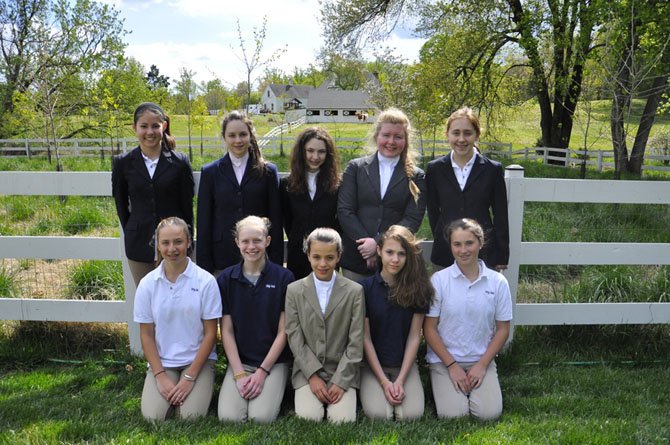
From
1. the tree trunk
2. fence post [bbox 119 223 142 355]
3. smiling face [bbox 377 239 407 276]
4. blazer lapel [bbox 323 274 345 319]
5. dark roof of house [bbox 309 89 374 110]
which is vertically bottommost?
fence post [bbox 119 223 142 355]

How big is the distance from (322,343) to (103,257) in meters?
1.83

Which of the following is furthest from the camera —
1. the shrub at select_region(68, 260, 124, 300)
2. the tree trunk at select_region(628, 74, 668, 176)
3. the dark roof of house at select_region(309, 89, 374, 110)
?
the dark roof of house at select_region(309, 89, 374, 110)

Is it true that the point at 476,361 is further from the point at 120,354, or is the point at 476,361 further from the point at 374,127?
the point at 120,354

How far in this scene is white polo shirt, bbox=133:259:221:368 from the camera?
10.8ft

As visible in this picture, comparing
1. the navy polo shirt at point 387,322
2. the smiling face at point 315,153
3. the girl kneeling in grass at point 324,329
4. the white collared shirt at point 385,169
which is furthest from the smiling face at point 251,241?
the white collared shirt at point 385,169

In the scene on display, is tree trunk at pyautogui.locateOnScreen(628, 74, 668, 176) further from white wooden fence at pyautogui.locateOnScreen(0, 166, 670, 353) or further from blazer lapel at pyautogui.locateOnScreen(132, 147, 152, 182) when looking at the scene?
blazer lapel at pyautogui.locateOnScreen(132, 147, 152, 182)

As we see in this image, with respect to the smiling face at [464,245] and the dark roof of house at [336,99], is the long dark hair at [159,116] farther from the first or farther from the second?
the dark roof of house at [336,99]

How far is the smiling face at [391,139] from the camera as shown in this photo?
11.5 feet

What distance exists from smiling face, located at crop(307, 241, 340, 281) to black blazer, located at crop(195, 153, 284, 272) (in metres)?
0.48

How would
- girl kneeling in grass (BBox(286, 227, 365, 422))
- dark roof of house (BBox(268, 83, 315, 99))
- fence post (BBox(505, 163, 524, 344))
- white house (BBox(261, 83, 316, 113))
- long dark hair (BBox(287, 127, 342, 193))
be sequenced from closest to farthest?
girl kneeling in grass (BBox(286, 227, 365, 422)) → long dark hair (BBox(287, 127, 342, 193)) → fence post (BBox(505, 163, 524, 344)) → white house (BBox(261, 83, 316, 113)) → dark roof of house (BBox(268, 83, 315, 99))

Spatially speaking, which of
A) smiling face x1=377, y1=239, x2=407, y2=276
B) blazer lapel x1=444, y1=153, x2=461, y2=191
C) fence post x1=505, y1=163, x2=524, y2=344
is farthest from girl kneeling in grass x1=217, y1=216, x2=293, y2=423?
fence post x1=505, y1=163, x2=524, y2=344

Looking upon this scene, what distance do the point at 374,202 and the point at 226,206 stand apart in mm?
974

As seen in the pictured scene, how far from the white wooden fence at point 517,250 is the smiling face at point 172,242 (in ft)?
2.37

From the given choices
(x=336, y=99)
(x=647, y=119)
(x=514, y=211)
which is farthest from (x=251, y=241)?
(x=336, y=99)
